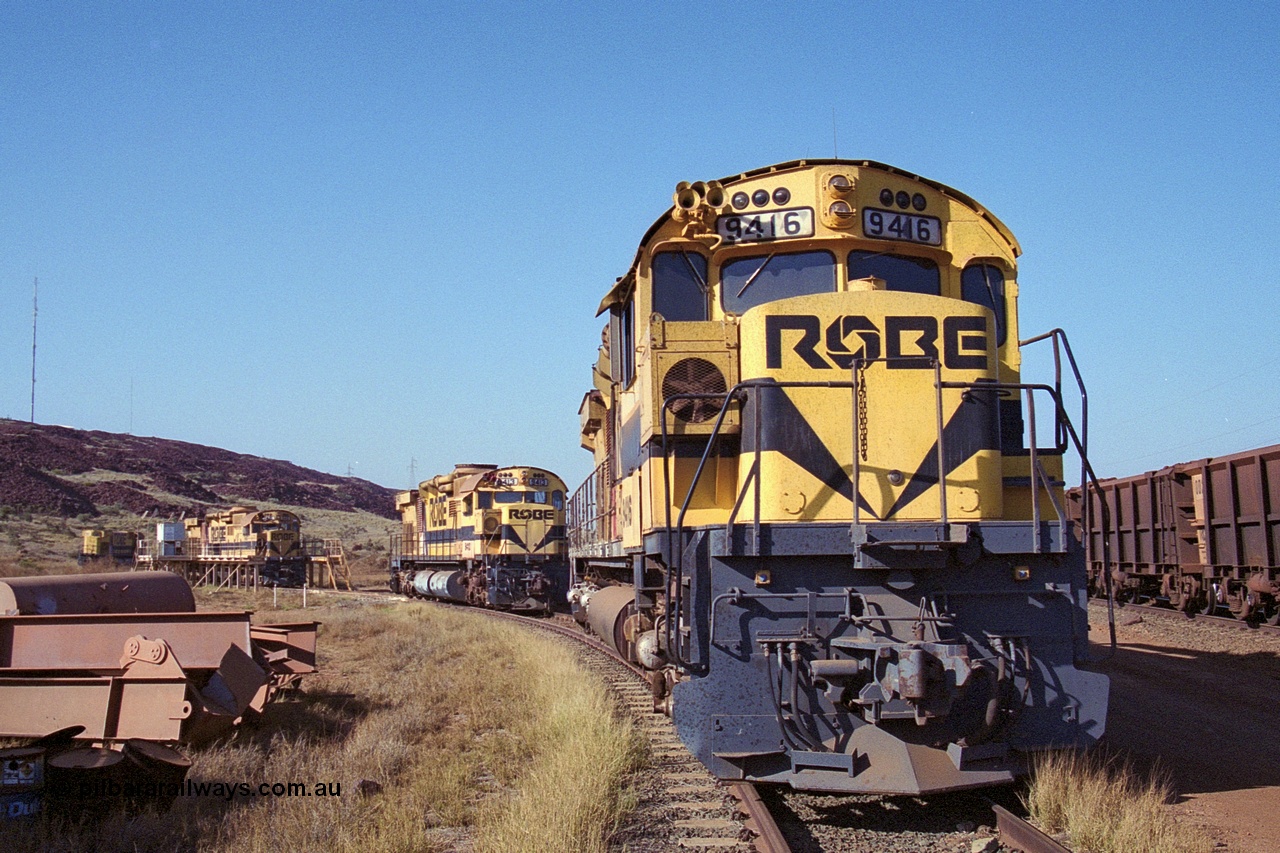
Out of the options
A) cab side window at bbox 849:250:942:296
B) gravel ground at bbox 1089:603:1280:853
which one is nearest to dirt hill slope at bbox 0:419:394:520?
gravel ground at bbox 1089:603:1280:853

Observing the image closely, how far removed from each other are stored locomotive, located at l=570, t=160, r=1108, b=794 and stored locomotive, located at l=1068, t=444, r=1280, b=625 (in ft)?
28.7

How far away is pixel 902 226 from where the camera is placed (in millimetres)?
7438

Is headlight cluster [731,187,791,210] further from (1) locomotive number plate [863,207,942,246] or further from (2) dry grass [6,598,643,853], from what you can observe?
(2) dry grass [6,598,643,853]

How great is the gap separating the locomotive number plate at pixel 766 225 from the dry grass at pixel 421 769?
146 inches

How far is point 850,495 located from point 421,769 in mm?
3569

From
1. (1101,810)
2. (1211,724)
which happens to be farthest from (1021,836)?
(1211,724)

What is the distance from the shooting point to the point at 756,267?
298 inches

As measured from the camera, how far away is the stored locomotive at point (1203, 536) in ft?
51.4

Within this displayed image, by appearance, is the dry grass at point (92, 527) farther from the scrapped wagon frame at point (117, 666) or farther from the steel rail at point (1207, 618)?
the steel rail at point (1207, 618)

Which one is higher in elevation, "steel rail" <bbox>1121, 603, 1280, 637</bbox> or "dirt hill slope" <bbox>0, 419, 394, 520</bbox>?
"dirt hill slope" <bbox>0, 419, 394, 520</bbox>

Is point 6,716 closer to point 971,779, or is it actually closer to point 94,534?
point 971,779

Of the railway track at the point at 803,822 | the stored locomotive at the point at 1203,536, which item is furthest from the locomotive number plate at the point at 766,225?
the stored locomotive at the point at 1203,536

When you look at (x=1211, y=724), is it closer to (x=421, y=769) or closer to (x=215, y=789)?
(x=421, y=769)

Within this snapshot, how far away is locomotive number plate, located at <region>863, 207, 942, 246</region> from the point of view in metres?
7.36
